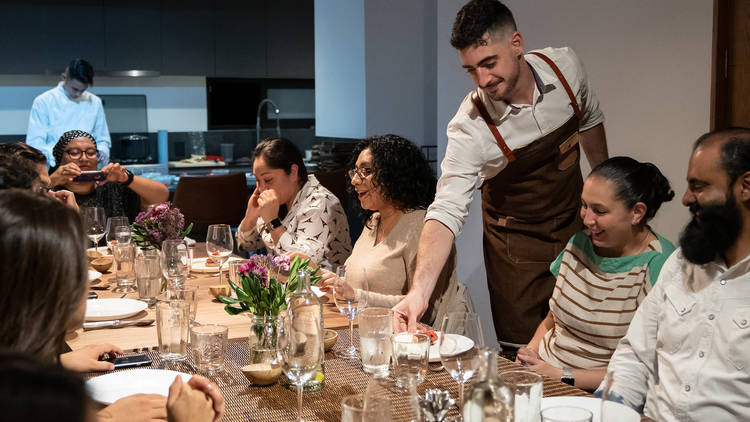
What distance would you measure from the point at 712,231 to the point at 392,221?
52.1 inches

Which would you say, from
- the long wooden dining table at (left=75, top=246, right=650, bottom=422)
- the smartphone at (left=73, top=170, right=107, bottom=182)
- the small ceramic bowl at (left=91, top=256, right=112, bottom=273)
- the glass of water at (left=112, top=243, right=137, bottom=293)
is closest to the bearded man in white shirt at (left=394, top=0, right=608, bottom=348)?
the long wooden dining table at (left=75, top=246, right=650, bottom=422)

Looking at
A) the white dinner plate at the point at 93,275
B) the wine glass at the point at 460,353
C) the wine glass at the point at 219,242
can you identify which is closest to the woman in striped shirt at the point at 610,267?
the wine glass at the point at 460,353

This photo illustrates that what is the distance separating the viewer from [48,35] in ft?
23.8

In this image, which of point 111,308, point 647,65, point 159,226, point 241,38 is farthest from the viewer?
point 241,38

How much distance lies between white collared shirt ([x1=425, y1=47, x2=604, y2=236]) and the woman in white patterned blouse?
0.91 meters

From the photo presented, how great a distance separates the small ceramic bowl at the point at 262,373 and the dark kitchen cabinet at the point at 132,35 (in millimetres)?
6453

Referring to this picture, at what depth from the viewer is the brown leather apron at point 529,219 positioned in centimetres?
269

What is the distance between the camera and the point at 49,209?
1190mm

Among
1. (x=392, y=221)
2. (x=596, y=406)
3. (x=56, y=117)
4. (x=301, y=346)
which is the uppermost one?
(x=56, y=117)

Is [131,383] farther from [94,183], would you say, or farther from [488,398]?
[94,183]

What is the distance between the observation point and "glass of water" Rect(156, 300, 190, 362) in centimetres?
183

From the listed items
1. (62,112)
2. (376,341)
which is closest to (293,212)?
(376,341)

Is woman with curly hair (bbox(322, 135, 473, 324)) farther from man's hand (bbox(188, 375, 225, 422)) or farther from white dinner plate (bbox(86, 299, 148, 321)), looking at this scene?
man's hand (bbox(188, 375, 225, 422))

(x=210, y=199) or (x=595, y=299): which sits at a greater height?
(x=210, y=199)
